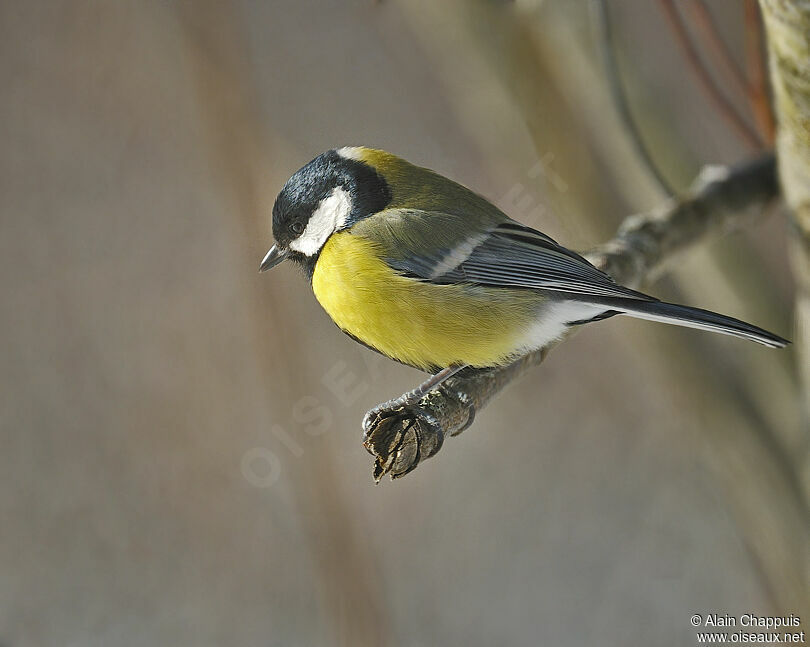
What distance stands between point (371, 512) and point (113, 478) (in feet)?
2.35

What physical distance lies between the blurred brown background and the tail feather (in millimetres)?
774

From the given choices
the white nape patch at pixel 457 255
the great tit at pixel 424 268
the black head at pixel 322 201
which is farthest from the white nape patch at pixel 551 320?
the black head at pixel 322 201

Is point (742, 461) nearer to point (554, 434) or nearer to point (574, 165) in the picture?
point (574, 165)

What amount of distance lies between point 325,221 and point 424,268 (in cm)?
16

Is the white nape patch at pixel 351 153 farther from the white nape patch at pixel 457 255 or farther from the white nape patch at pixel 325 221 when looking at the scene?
the white nape patch at pixel 457 255

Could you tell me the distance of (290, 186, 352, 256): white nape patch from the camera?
3.94ft

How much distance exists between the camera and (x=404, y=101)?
2.45 meters

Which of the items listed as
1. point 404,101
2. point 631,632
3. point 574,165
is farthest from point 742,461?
point 404,101

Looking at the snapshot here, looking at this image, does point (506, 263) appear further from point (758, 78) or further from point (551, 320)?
point (758, 78)

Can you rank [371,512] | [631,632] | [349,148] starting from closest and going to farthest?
[349,148] < [631,632] < [371,512]

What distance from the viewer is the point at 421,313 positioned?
1.14 meters

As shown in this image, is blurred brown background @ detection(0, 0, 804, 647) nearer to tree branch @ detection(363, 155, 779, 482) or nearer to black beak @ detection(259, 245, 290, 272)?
tree branch @ detection(363, 155, 779, 482)

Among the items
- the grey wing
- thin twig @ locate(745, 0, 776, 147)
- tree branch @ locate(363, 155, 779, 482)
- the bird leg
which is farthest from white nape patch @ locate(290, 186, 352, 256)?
thin twig @ locate(745, 0, 776, 147)

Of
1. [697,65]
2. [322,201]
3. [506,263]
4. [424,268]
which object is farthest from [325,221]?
[697,65]
